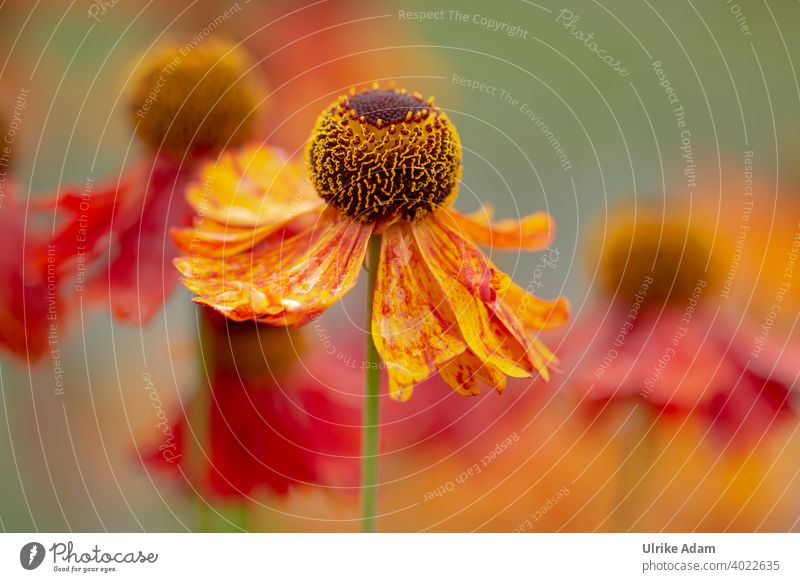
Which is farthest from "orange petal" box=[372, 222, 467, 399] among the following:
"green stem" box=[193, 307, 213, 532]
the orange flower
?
"green stem" box=[193, 307, 213, 532]

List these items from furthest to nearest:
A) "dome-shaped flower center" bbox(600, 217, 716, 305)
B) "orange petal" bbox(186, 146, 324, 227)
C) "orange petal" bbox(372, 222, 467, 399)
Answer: "dome-shaped flower center" bbox(600, 217, 716, 305) → "orange petal" bbox(186, 146, 324, 227) → "orange petal" bbox(372, 222, 467, 399)

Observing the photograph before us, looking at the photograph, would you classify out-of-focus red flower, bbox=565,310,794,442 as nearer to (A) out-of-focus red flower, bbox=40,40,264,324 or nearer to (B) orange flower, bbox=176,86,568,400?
(B) orange flower, bbox=176,86,568,400

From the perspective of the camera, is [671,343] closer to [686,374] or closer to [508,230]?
[686,374]

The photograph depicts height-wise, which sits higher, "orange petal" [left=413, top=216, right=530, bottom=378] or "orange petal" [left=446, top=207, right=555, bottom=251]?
"orange petal" [left=446, top=207, right=555, bottom=251]

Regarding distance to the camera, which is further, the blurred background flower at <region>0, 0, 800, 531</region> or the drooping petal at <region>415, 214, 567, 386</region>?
the blurred background flower at <region>0, 0, 800, 531</region>

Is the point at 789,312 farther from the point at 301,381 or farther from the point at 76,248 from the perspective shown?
the point at 76,248

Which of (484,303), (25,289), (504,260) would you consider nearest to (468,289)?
(484,303)
